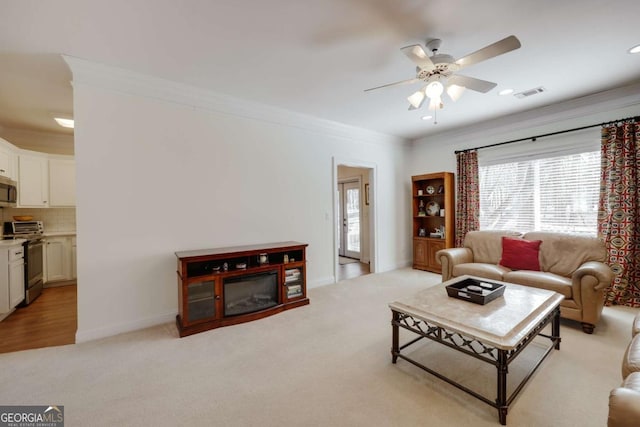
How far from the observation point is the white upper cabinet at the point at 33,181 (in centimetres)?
408

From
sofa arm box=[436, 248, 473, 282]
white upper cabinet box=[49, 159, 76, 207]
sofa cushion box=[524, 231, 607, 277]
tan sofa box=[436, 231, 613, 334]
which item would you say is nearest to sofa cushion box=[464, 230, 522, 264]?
tan sofa box=[436, 231, 613, 334]

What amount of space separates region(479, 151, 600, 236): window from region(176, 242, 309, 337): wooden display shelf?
3.51 m

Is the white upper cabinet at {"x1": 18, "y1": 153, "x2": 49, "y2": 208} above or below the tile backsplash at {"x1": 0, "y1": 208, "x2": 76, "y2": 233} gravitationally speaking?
above

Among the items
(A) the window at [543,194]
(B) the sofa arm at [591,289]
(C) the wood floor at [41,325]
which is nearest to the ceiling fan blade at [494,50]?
(B) the sofa arm at [591,289]

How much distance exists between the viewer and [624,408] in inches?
36.2

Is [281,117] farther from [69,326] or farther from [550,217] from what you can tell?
[550,217]

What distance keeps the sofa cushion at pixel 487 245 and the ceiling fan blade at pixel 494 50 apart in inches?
111

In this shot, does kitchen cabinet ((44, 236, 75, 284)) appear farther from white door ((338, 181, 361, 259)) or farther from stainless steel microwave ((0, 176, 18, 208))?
white door ((338, 181, 361, 259))

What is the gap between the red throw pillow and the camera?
11.1ft

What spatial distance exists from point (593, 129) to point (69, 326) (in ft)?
22.9

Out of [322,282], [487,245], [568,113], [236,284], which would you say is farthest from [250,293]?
[568,113]

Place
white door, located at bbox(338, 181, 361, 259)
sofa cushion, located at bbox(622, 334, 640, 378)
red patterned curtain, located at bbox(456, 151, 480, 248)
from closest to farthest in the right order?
sofa cushion, located at bbox(622, 334, 640, 378)
red patterned curtain, located at bbox(456, 151, 480, 248)
white door, located at bbox(338, 181, 361, 259)

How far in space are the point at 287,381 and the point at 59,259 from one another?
492 centimetres

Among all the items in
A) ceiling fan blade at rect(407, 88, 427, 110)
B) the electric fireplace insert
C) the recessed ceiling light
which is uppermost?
the recessed ceiling light
